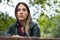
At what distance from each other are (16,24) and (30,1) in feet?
3.29

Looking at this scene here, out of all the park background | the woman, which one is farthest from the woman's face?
the park background

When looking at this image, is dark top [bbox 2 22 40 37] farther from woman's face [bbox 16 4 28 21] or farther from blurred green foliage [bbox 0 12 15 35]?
blurred green foliage [bbox 0 12 15 35]

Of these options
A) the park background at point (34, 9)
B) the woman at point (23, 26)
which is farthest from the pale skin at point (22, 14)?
the park background at point (34, 9)

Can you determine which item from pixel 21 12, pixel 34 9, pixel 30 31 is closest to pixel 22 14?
pixel 21 12

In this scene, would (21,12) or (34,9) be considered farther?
(34,9)

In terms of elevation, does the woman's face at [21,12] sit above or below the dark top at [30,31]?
above

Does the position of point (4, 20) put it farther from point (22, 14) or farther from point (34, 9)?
point (22, 14)

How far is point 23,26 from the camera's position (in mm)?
2070

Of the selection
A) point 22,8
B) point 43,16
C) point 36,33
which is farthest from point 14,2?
point 36,33

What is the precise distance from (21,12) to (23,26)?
162mm

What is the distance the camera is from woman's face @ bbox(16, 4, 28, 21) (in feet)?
6.94

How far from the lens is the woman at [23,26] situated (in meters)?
2.01

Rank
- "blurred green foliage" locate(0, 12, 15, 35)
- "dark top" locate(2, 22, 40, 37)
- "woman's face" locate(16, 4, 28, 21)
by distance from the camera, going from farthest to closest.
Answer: "blurred green foliage" locate(0, 12, 15, 35) < "woman's face" locate(16, 4, 28, 21) < "dark top" locate(2, 22, 40, 37)

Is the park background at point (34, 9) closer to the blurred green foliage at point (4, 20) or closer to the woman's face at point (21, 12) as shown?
the blurred green foliage at point (4, 20)
